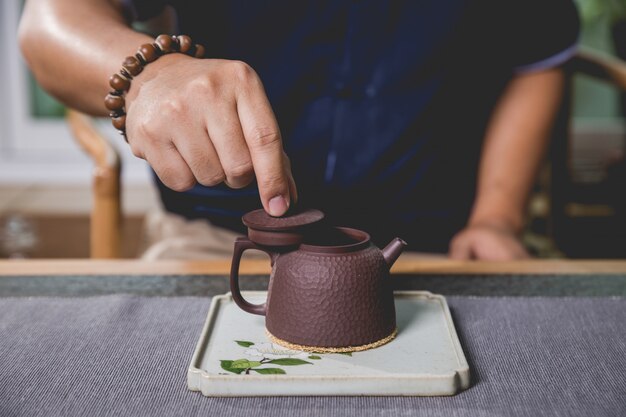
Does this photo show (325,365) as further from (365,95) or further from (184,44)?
(365,95)

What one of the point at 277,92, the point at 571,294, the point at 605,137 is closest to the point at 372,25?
the point at 277,92

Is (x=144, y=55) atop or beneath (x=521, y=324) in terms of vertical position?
atop

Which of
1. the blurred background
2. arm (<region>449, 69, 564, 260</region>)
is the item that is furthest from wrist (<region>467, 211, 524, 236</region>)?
the blurred background

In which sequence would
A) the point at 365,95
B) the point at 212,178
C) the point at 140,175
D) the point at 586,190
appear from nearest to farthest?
the point at 212,178, the point at 365,95, the point at 586,190, the point at 140,175

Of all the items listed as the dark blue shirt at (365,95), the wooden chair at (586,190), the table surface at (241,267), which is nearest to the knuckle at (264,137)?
the table surface at (241,267)

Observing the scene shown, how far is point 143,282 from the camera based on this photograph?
2.80 ft

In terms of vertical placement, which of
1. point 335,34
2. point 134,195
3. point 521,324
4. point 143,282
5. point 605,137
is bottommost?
point 134,195

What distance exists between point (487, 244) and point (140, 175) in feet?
8.26

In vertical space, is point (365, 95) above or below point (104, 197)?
above

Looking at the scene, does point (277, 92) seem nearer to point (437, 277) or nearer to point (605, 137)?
point (437, 277)

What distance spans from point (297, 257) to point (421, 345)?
0.14 meters

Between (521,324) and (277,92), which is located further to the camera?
(277,92)

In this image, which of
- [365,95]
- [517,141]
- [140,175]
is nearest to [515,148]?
[517,141]

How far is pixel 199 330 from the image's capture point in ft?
2.29
